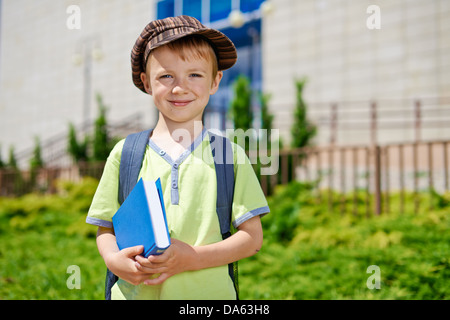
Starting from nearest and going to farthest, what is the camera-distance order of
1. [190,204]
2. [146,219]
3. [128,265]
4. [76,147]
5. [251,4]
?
[146,219] → [128,265] → [190,204] → [251,4] → [76,147]

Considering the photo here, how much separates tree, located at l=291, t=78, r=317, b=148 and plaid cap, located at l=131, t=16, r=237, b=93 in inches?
368

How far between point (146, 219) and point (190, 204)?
25 cm

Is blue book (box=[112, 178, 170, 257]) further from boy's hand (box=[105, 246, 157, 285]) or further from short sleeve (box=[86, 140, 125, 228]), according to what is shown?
short sleeve (box=[86, 140, 125, 228])

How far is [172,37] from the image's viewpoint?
1358 millimetres

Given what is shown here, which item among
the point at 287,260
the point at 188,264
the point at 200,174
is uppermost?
the point at 200,174

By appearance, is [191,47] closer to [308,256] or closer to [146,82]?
[146,82]

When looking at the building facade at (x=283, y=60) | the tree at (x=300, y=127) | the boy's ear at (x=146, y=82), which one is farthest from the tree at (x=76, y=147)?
the boy's ear at (x=146, y=82)

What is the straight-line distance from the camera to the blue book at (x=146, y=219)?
3.76ft

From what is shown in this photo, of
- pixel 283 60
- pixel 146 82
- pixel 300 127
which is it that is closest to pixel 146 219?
pixel 146 82

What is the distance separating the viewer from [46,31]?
22.0 m
